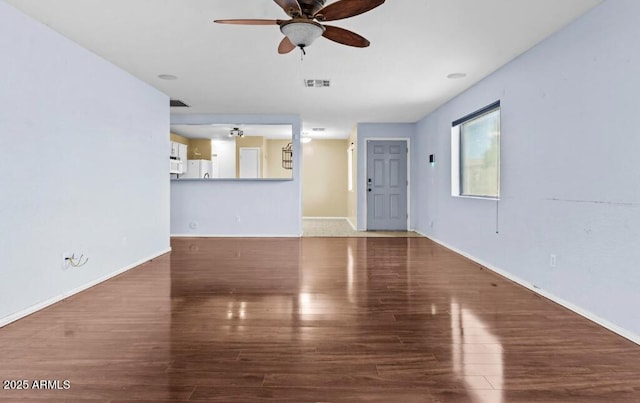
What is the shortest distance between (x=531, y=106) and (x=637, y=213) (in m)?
1.59

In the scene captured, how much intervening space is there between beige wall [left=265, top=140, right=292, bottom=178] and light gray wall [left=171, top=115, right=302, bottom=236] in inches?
5.9

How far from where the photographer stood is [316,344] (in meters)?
2.29

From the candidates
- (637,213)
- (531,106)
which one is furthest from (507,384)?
(531,106)

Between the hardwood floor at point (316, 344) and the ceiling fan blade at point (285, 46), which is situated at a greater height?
the ceiling fan blade at point (285, 46)

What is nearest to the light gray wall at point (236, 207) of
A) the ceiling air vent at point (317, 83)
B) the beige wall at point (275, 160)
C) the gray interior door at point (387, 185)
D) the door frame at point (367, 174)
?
the beige wall at point (275, 160)

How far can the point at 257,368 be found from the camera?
1.99m

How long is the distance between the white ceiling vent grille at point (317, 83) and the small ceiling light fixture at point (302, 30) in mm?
2292

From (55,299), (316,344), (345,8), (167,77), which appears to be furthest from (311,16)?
(55,299)

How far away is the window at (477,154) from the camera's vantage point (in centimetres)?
452

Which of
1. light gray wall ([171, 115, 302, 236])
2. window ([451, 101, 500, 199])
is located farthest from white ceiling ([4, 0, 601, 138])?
light gray wall ([171, 115, 302, 236])

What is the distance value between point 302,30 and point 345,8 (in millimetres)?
315

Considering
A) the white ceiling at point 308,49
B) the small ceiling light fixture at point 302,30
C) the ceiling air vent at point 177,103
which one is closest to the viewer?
the small ceiling light fixture at point 302,30

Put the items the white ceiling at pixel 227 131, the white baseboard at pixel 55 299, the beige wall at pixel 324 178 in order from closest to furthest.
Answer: the white baseboard at pixel 55 299, the white ceiling at pixel 227 131, the beige wall at pixel 324 178

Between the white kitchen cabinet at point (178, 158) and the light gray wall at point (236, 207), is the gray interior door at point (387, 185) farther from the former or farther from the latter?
the white kitchen cabinet at point (178, 158)
